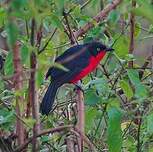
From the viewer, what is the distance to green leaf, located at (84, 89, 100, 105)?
246cm

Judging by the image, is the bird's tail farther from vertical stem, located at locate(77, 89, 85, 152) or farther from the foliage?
vertical stem, located at locate(77, 89, 85, 152)

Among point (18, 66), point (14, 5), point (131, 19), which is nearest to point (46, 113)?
point (131, 19)

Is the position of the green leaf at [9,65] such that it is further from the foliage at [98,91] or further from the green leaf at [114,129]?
the green leaf at [114,129]

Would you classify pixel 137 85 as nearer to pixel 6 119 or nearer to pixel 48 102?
pixel 48 102

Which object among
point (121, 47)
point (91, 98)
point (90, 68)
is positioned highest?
point (121, 47)

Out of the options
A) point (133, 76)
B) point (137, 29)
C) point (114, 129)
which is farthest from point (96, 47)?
point (114, 129)

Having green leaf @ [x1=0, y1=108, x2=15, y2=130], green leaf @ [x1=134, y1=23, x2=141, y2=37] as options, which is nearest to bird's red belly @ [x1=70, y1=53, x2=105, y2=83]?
green leaf @ [x1=134, y1=23, x2=141, y2=37]

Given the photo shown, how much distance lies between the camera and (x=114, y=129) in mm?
2355

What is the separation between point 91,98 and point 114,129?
21 cm

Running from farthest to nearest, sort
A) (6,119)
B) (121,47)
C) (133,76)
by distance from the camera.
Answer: (121,47)
(133,76)
(6,119)

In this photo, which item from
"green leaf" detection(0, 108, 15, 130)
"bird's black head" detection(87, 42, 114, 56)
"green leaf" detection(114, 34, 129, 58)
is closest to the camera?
"green leaf" detection(0, 108, 15, 130)

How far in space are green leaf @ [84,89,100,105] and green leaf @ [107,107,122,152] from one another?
147 mm

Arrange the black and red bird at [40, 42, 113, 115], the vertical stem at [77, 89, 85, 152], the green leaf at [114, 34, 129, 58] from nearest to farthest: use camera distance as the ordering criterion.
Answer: the vertical stem at [77, 89, 85, 152], the green leaf at [114, 34, 129, 58], the black and red bird at [40, 42, 113, 115]

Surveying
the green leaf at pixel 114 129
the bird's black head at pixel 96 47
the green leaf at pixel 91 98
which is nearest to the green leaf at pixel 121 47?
the bird's black head at pixel 96 47
